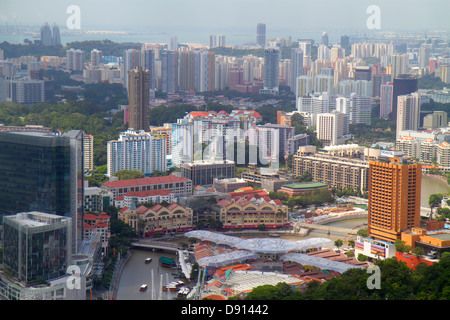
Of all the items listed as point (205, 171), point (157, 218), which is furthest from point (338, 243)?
point (205, 171)

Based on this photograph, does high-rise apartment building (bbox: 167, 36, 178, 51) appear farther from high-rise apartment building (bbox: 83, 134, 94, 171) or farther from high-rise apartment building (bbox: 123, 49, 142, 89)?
high-rise apartment building (bbox: 83, 134, 94, 171)

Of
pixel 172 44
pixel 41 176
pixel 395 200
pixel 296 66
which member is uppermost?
pixel 172 44

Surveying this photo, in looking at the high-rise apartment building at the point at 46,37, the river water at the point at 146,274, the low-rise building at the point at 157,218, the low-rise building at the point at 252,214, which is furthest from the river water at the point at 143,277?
the high-rise apartment building at the point at 46,37

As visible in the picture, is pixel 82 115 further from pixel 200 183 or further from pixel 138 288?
pixel 138 288

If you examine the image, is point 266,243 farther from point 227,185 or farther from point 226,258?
point 227,185

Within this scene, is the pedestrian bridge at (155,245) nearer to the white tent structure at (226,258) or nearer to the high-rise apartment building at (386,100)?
the white tent structure at (226,258)

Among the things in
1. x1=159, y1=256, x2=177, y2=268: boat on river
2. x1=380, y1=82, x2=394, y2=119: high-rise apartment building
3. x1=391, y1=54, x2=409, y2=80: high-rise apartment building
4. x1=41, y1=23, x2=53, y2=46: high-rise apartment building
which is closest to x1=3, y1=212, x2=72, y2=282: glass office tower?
x1=159, y1=256, x2=177, y2=268: boat on river
